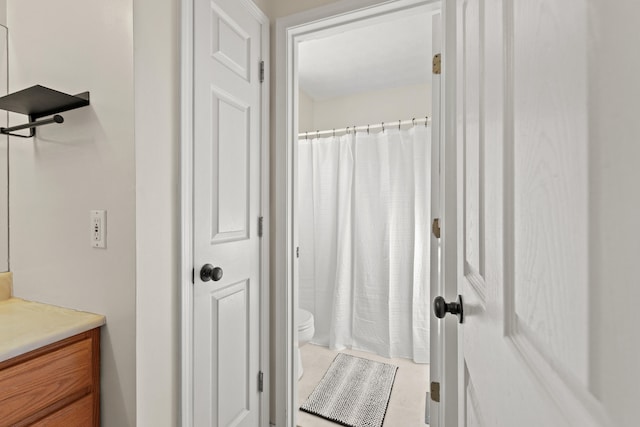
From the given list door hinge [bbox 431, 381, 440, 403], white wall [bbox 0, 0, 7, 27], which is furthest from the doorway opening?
white wall [bbox 0, 0, 7, 27]

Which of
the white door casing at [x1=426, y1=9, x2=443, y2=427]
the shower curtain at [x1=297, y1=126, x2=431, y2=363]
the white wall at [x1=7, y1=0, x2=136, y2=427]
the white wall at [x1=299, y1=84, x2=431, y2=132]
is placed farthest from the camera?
the white wall at [x1=299, y1=84, x2=431, y2=132]

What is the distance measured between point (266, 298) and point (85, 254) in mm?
829

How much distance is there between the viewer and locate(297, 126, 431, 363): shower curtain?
2506 millimetres

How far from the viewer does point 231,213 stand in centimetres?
137

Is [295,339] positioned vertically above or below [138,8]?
below

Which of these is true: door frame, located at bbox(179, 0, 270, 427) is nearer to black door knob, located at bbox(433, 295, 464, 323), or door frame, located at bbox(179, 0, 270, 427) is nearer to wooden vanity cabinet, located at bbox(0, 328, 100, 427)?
wooden vanity cabinet, located at bbox(0, 328, 100, 427)

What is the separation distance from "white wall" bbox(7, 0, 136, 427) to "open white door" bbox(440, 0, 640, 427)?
37.7 inches

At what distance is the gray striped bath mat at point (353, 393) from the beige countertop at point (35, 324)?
1.38 metres

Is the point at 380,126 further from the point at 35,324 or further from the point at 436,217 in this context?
the point at 35,324

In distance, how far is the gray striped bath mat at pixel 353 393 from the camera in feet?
5.84

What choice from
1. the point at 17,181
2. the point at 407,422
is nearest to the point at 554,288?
the point at 17,181

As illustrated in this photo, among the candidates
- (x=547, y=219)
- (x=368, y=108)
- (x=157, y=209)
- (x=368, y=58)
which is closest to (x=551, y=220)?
(x=547, y=219)

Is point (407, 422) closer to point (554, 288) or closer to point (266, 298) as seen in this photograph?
point (266, 298)

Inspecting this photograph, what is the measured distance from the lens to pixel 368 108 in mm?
3113
